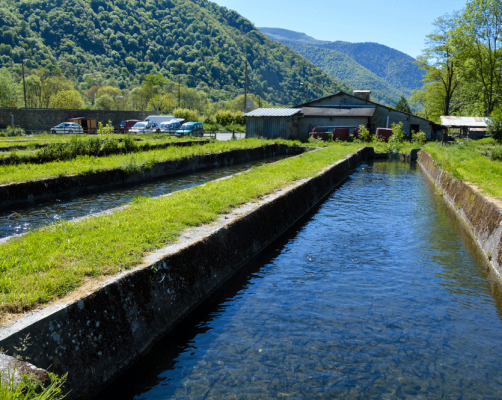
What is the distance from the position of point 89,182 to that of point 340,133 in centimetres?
3282

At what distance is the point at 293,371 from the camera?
17.0ft

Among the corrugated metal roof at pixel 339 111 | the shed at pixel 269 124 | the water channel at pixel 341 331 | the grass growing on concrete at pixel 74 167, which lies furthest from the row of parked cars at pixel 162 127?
the water channel at pixel 341 331

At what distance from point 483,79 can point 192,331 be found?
2655 inches

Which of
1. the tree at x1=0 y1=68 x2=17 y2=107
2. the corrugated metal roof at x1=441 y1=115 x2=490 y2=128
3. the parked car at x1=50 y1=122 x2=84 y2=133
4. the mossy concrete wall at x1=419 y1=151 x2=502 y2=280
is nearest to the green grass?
the mossy concrete wall at x1=419 y1=151 x2=502 y2=280

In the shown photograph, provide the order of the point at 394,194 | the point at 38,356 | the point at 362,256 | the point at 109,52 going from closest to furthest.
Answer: the point at 38,356 < the point at 362,256 < the point at 394,194 < the point at 109,52

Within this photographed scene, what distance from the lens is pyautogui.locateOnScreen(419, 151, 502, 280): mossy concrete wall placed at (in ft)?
30.8

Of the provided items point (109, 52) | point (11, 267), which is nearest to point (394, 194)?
point (11, 267)

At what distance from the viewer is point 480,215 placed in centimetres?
1150

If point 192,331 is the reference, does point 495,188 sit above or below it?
above

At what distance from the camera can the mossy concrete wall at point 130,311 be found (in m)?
4.15

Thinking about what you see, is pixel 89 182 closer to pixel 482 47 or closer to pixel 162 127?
pixel 162 127

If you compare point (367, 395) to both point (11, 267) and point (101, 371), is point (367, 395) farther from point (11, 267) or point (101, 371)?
point (11, 267)

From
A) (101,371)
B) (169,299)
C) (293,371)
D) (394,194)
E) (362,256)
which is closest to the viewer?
(101,371)

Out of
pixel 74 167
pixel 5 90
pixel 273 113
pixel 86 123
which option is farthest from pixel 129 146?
pixel 5 90
